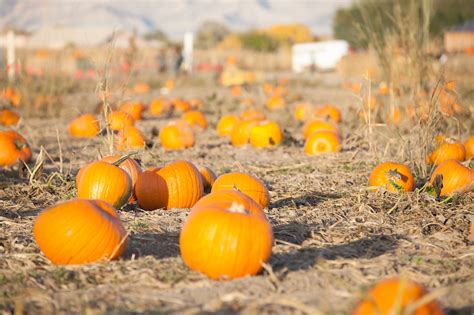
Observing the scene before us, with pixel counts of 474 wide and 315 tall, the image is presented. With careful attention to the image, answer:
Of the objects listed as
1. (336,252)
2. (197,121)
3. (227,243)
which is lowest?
(336,252)

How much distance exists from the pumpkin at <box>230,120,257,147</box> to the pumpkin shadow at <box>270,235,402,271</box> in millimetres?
4323

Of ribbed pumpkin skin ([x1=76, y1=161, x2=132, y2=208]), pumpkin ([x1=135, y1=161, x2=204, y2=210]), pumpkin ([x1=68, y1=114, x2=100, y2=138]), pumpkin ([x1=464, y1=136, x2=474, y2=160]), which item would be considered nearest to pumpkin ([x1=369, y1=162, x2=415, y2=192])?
pumpkin ([x1=135, y1=161, x2=204, y2=210])

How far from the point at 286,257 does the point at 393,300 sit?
1.18m

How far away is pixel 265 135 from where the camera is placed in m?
8.25

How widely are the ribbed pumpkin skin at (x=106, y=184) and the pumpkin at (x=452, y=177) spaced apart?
240 cm

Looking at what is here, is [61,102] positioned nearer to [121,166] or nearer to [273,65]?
[121,166]

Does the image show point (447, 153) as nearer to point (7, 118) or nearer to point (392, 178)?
point (392, 178)

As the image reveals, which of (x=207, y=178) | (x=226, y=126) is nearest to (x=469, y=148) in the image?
(x=207, y=178)

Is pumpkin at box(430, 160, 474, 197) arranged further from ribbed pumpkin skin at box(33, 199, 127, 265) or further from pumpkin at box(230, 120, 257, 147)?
pumpkin at box(230, 120, 257, 147)

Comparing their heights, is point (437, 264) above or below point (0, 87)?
below

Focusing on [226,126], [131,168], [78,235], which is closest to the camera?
[78,235]

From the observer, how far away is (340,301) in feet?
9.99

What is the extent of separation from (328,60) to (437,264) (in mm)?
38107

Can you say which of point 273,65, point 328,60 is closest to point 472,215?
point 273,65
